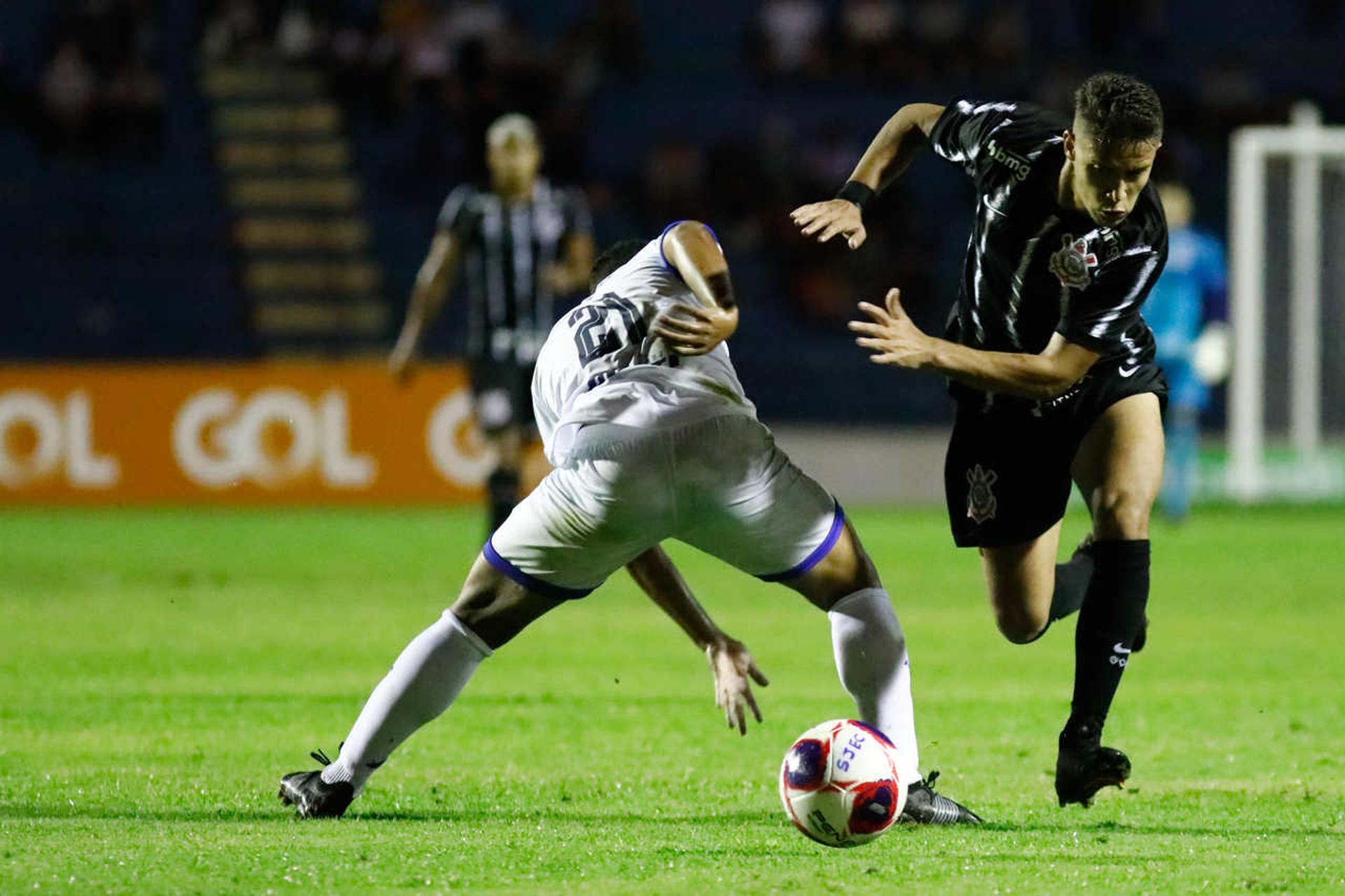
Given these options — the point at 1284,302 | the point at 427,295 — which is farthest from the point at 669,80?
the point at 427,295

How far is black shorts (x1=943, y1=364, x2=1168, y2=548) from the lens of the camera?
18.8 feet

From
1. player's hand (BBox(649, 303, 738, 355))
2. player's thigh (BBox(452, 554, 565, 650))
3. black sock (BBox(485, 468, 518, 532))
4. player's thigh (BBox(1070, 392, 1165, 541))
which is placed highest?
player's hand (BBox(649, 303, 738, 355))

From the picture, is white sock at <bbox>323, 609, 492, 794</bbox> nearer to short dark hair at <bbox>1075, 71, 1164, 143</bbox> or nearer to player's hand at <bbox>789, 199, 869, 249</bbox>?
player's hand at <bbox>789, 199, 869, 249</bbox>

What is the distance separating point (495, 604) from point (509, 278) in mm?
6126

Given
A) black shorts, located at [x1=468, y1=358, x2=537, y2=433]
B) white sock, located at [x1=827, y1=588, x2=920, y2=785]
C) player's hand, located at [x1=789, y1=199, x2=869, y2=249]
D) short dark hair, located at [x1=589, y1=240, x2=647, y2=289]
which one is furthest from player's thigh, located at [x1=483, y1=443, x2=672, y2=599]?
black shorts, located at [x1=468, y1=358, x2=537, y2=433]

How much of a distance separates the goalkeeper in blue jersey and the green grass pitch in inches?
90.0

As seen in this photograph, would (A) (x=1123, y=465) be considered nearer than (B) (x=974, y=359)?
No

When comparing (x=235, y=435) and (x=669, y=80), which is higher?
(x=669, y=80)

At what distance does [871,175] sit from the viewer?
19.0 feet

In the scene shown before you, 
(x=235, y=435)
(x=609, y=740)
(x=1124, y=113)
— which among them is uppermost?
(x=1124, y=113)

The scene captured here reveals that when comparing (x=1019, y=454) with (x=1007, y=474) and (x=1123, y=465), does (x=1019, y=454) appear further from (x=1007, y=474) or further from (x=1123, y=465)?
(x=1123, y=465)

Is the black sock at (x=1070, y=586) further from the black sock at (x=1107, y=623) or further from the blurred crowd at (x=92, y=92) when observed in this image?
the blurred crowd at (x=92, y=92)

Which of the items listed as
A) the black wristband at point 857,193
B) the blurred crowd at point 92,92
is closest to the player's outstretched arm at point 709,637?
the black wristband at point 857,193

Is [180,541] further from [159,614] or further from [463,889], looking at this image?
[463,889]
